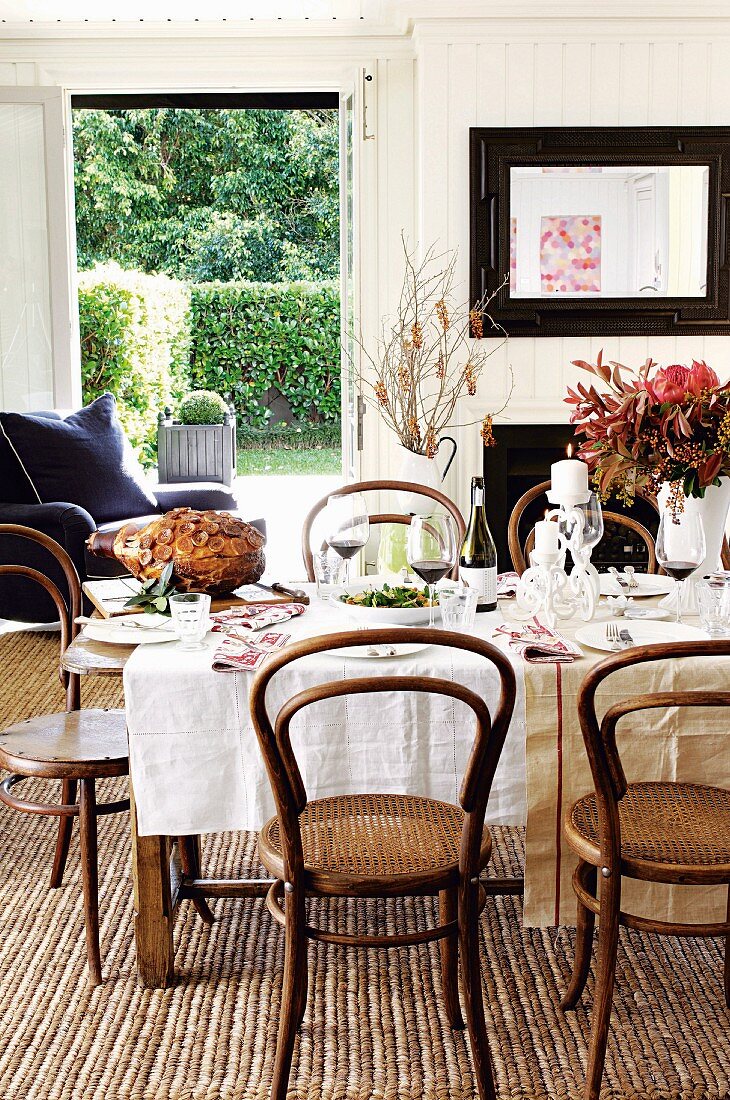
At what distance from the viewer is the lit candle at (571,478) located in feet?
7.91

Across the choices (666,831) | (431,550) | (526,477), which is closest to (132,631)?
(431,550)

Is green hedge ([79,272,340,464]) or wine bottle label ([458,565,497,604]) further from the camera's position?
green hedge ([79,272,340,464])

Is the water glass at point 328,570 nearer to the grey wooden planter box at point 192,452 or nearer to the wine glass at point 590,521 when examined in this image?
the wine glass at point 590,521

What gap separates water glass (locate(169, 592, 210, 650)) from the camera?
85.1 inches

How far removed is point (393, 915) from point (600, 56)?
160 inches

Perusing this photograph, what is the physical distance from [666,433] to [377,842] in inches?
40.8

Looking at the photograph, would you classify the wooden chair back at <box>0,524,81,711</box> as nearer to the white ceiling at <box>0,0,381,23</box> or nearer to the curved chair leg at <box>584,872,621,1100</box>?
the curved chair leg at <box>584,872,621,1100</box>

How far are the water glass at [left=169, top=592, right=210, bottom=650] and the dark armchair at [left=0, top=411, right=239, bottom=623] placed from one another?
2593mm

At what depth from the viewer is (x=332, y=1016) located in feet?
7.27

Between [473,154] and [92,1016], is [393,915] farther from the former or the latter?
[473,154]

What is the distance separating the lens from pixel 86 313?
9555mm

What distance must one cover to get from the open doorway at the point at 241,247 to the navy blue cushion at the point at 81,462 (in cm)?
562

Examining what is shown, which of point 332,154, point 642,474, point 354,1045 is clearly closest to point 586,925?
point 354,1045

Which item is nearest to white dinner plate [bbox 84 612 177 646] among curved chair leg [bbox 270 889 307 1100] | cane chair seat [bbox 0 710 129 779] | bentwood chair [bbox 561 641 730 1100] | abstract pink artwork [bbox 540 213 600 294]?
cane chair seat [bbox 0 710 129 779]
